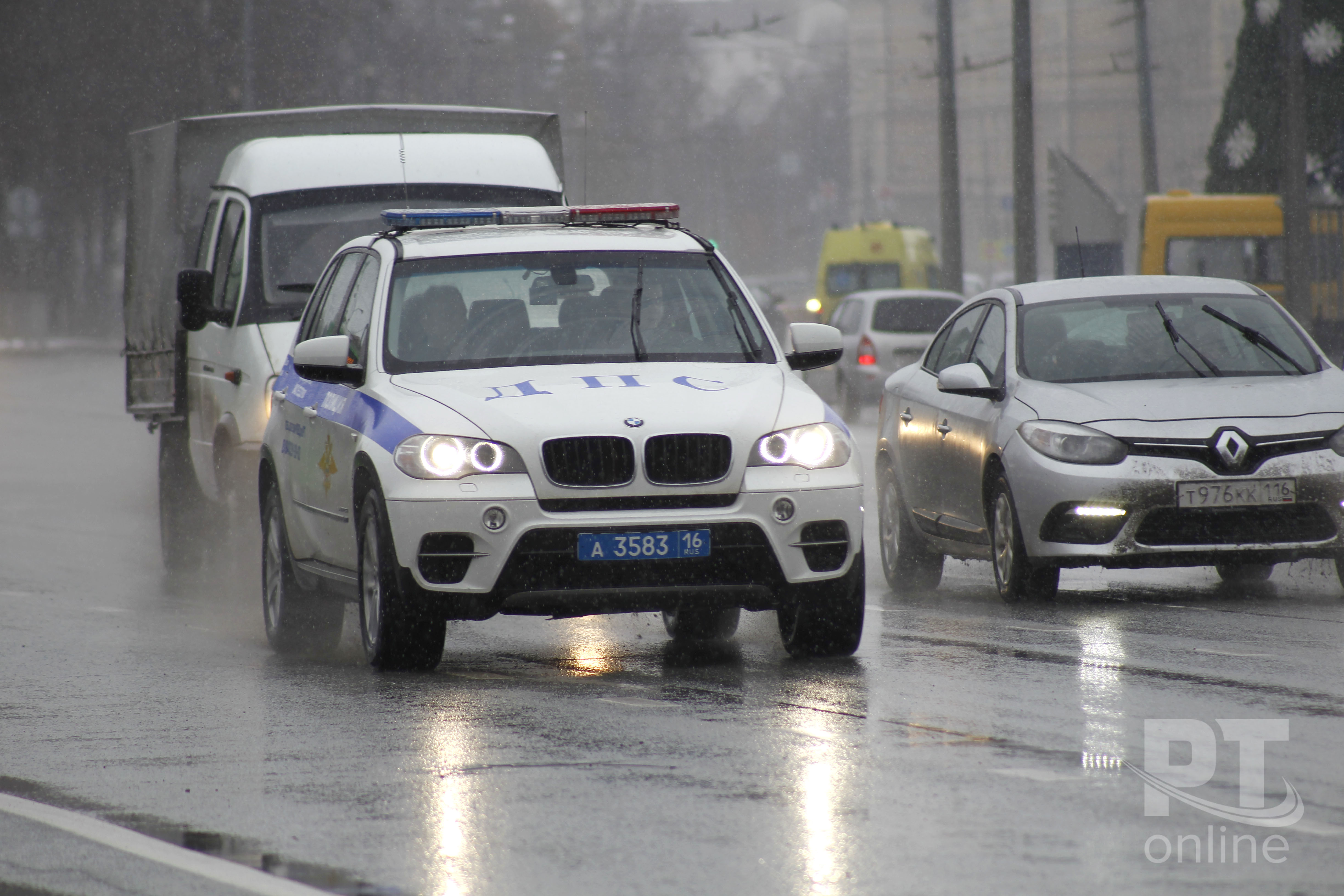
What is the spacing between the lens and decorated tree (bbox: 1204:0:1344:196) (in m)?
35.9

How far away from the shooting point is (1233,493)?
33.8ft

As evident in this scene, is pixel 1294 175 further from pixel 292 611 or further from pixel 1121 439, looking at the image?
pixel 292 611

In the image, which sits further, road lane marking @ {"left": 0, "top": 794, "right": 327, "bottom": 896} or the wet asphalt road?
the wet asphalt road

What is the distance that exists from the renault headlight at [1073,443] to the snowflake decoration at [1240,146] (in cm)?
2811

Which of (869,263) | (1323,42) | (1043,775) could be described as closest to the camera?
(1043,775)

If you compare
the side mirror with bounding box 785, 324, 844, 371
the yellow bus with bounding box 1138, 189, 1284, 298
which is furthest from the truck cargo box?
the yellow bus with bounding box 1138, 189, 1284, 298

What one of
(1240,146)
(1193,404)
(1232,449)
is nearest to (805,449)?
(1232,449)

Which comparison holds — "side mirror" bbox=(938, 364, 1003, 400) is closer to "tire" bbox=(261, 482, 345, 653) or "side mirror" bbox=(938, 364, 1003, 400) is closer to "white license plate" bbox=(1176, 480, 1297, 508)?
"white license plate" bbox=(1176, 480, 1297, 508)

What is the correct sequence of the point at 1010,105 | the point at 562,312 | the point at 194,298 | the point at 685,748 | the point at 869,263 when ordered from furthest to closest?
the point at 1010,105, the point at 869,263, the point at 194,298, the point at 562,312, the point at 685,748

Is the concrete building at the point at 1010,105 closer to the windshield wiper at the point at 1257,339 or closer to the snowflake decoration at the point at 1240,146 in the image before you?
the snowflake decoration at the point at 1240,146

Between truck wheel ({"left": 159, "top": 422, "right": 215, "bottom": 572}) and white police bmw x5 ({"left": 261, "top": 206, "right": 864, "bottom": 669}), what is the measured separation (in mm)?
4718

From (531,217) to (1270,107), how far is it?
28.6m

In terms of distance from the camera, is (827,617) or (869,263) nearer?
(827,617)

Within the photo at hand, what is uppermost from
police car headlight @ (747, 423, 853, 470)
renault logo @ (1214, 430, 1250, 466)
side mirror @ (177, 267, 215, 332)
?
side mirror @ (177, 267, 215, 332)
